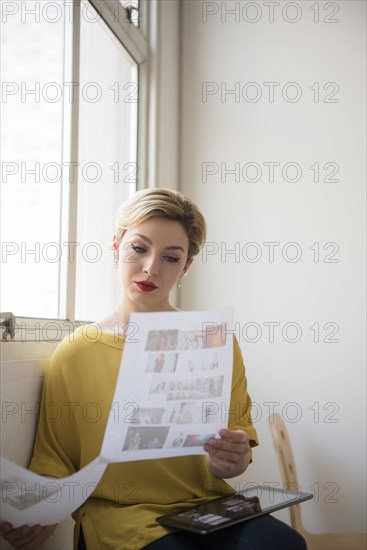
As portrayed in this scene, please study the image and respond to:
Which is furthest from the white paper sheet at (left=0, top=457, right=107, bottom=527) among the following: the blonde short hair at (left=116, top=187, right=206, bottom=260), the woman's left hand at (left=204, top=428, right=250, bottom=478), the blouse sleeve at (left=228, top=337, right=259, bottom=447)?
the blonde short hair at (left=116, top=187, right=206, bottom=260)

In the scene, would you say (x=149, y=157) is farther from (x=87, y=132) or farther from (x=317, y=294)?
(x=317, y=294)

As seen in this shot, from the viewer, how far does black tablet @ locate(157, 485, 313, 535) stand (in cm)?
104

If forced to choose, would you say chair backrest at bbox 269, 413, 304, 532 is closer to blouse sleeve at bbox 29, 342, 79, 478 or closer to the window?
the window

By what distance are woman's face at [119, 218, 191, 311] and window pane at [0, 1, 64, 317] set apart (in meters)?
0.28

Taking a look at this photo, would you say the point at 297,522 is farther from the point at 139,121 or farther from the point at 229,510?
the point at 139,121

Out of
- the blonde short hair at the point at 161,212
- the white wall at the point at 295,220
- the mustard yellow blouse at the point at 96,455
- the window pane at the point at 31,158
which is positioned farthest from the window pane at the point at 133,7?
the mustard yellow blouse at the point at 96,455

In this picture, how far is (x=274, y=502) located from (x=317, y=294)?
1.14 meters

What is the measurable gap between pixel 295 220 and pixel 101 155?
731 millimetres

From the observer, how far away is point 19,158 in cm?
144

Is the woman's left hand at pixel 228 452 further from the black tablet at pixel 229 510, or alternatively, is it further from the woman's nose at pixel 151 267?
the woman's nose at pixel 151 267

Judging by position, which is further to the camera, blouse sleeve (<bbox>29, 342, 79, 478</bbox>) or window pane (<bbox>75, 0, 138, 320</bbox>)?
window pane (<bbox>75, 0, 138, 320</bbox>)

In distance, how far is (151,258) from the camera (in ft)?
4.19

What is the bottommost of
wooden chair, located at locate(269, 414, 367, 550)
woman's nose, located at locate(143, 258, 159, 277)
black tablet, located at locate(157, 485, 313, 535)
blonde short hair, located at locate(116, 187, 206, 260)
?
wooden chair, located at locate(269, 414, 367, 550)

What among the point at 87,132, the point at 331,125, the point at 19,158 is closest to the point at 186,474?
the point at 19,158
